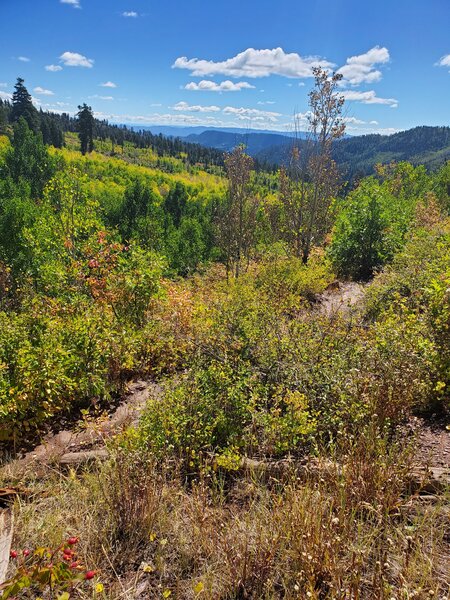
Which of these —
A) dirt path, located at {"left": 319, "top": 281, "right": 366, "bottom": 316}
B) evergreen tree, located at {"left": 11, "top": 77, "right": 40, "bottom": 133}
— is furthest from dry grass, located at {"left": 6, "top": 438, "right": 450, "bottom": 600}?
evergreen tree, located at {"left": 11, "top": 77, "right": 40, "bottom": 133}

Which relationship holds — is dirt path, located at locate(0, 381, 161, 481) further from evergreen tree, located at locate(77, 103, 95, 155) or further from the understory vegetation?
evergreen tree, located at locate(77, 103, 95, 155)

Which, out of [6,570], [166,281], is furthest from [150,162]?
[6,570]

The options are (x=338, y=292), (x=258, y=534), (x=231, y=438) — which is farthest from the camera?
(x=338, y=292)

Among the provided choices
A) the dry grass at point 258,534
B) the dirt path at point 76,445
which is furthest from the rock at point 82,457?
the dry grass at point 258,534

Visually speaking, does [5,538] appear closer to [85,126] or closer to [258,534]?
[258,534]

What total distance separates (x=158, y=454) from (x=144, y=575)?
959mm

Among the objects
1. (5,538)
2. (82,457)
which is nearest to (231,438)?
(82,457)

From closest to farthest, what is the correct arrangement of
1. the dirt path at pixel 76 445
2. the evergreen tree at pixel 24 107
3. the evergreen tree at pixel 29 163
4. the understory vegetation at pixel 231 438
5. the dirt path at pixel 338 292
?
the understory vegetation at pixel 231 438 → the dirt path at pixel 76 445 → the dirt path at pixel 338 292 → the evergreen tree at pixel 29 163 → the evergreen tree at pixel 24 107

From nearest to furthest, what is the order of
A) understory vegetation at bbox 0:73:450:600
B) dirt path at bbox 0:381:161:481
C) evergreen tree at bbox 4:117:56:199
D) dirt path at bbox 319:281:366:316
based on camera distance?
1. understory vegetation at bbox 0:73:450:600
2. dirt path at bbox 0:381:161:481
3. dirt path at bbox 319:281:366:316
4. evergreen tree at bbox 4:117:56:199

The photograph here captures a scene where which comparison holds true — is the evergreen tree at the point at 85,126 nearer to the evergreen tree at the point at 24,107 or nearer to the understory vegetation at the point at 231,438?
the evergreen tree at the point at 24,107

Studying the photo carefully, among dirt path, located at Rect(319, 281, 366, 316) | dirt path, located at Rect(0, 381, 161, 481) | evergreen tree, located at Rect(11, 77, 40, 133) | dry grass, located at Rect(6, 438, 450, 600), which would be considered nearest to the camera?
dry grass, located at Rect(6, 438, 450, 600)

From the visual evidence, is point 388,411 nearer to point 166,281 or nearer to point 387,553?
point 387,553

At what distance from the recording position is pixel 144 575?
2.30m

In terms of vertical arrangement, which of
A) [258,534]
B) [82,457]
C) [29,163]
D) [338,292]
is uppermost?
[29,163]
